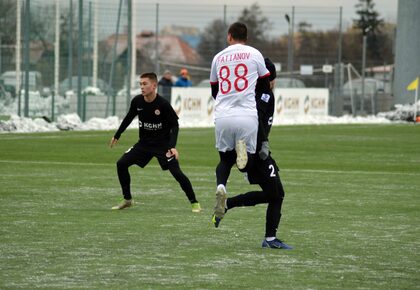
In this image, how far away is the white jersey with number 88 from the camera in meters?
9.55

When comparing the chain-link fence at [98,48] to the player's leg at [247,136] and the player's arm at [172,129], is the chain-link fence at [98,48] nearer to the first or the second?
the player's arm at [172,129]

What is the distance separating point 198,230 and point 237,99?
188 cm

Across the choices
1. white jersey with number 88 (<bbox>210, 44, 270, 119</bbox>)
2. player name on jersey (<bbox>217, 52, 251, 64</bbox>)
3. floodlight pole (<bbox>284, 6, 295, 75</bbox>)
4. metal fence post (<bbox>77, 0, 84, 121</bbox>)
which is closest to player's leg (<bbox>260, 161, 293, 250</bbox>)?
white jersey with number 88 (<bbox>210, 44, 270, 119</bbox>)

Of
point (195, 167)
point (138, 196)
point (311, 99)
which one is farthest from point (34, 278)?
point (311, 99)

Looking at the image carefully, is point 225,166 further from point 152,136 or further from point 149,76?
point 152,136

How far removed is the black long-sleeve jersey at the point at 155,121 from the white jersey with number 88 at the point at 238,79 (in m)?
3.30

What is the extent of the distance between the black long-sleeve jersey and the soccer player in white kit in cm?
328

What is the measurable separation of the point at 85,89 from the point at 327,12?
1565cm

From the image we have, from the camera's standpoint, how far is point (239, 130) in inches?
376

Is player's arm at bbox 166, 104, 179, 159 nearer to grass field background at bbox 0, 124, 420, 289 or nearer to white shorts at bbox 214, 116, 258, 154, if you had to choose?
grass field background at bbox 0, 124, 420, 289

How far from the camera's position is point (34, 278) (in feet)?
26.0

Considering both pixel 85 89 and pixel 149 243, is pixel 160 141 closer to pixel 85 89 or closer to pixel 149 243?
pixel 149 243

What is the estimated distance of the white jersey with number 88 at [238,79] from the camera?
31.3ft

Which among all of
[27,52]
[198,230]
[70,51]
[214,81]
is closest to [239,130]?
[214,81]
